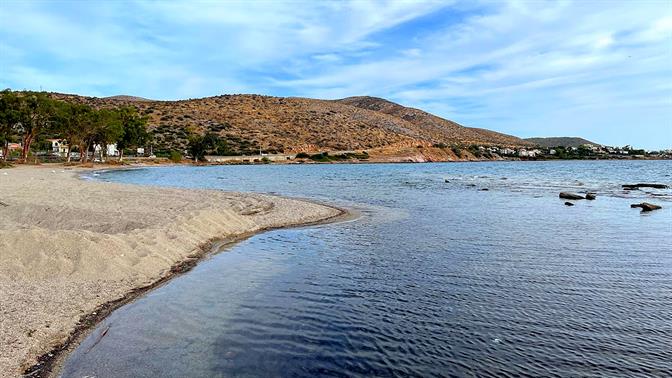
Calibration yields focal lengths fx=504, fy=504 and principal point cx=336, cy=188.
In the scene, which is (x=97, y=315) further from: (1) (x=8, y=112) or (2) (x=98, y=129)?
(2) (x=98, y=129)

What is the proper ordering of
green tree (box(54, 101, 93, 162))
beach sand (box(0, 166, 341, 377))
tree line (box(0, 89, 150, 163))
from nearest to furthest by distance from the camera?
1. beach sand (box(0, 166, 341, 377))
2. tree line (box(0, 89, 150, 163))
3. green tree (box(54, 101, 93, 162))

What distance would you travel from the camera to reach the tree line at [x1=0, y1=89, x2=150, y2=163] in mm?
67750

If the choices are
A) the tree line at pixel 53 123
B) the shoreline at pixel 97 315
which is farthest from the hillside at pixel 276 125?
the shoreline at pixel 97 315

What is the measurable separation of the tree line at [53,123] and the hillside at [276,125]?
41.8 metres

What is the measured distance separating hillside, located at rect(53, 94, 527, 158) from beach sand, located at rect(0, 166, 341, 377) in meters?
114

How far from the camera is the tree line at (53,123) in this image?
222 ft

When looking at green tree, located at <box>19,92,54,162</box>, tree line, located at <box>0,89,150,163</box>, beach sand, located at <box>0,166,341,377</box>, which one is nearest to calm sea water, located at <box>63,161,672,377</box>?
beach sand, located at <box>0,166,341,377</box>

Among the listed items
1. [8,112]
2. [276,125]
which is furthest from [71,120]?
[276,125]

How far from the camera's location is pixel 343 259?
1416cm

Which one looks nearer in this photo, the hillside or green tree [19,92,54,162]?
green tree [19,92,54,162]

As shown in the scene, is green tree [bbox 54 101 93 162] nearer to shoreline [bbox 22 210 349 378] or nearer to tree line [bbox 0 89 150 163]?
tree line [bbox 0 89 150 163]

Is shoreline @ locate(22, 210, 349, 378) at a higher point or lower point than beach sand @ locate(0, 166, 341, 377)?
lower

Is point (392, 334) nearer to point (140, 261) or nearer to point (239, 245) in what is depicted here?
point (140, 261)

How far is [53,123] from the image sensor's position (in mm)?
77062
